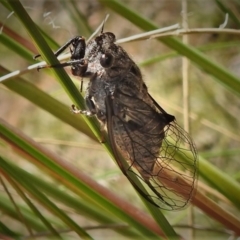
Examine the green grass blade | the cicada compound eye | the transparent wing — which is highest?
the green grass blade

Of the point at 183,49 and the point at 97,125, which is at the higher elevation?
the point at 183,49

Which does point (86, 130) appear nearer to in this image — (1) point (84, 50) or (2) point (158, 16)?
(1) point (84, 50)

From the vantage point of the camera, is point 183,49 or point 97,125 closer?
point 97,125

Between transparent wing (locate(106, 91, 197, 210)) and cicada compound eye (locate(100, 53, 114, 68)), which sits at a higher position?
cicada compound eye (locate(100, 53, 114, 68))

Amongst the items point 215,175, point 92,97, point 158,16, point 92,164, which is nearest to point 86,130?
point 92,97
